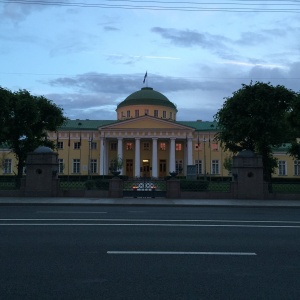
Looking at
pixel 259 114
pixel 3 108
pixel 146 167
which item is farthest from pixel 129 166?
pixel 259 114

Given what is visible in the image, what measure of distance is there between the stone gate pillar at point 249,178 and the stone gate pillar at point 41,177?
1147 cm

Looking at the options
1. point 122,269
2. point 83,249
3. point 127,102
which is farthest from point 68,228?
point 127,102

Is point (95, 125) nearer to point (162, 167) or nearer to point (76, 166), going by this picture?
point (76, 166)

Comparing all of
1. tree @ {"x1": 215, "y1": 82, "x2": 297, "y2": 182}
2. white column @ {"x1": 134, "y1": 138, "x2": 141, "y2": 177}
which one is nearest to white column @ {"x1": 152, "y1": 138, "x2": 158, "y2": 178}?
white column @ {"x1": 134, "y1": 138, "x2": 141, "y2": 177}

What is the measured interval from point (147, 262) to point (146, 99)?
85415 millimetres

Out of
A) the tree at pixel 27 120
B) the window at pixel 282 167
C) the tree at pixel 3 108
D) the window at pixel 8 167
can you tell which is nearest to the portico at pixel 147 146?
the window at pixel 282 167

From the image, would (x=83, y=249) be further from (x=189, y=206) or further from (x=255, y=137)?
(x=255, y=137)

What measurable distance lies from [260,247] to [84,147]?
7841cm

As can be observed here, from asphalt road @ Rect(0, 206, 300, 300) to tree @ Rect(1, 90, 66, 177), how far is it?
1009 inches

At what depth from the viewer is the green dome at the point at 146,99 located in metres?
91.9

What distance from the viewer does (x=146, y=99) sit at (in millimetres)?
92000

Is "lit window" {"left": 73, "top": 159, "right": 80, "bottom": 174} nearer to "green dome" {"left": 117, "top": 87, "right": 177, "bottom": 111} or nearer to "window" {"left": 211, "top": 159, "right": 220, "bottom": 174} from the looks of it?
"green dome" {"left": 117, "top": 87, "right": 177, "bottom": 111}

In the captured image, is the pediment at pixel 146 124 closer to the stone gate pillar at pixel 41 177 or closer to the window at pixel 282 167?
the window at pixel 282 167

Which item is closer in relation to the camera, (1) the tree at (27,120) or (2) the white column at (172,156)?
(1) the tree at (27,120)
